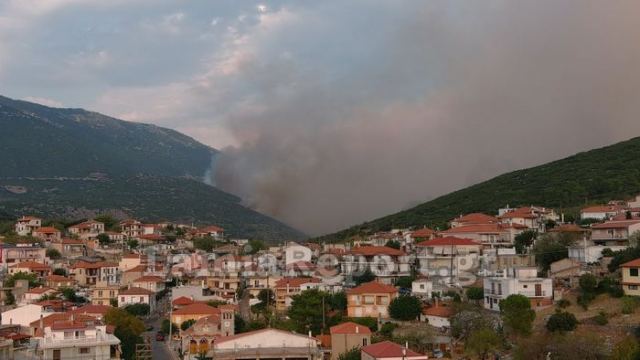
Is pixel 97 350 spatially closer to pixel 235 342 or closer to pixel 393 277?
pixel 235 342

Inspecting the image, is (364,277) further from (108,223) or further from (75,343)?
(108,223)

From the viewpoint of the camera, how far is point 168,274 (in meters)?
71.4

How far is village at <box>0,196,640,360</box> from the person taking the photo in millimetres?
36875

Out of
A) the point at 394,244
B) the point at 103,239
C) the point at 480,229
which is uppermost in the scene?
the point at 480,229

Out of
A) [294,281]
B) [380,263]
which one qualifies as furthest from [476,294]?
[294,281]

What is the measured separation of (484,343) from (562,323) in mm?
3850

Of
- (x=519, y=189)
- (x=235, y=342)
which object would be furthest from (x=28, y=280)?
(x=519, y=189)

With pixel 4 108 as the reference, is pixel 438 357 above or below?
below

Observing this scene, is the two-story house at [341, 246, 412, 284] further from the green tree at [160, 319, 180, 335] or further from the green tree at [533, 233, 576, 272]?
the green tree at [160, 319, 180, 335]

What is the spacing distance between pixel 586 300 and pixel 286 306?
869 inches

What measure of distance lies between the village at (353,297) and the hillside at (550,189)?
17.0 meters

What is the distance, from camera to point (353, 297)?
4762 cm

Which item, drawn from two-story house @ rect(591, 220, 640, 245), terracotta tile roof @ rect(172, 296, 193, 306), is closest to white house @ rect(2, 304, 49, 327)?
terracotta tile roof @ rect(172, 296, 193, 306)

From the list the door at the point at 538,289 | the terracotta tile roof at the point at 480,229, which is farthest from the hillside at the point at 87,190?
the door at the point at 538,289
